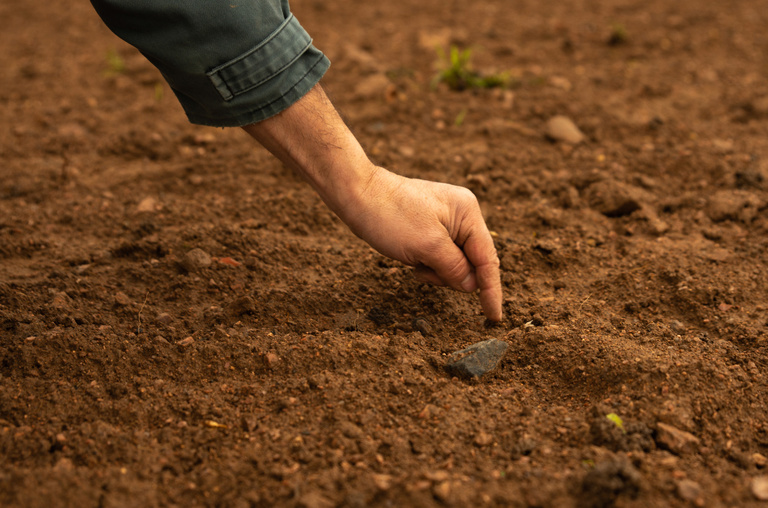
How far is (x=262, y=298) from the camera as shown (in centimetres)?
215

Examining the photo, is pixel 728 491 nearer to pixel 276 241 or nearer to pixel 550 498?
pixel 550 498

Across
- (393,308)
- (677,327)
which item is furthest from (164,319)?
(677,327)

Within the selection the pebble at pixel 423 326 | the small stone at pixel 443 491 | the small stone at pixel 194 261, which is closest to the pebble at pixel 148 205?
the small stone at pixel 194 261

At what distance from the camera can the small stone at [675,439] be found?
163 centimetres

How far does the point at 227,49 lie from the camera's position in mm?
1626

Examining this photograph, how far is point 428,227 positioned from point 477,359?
0.42 meters

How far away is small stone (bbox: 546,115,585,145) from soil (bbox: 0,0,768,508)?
0.04 meters

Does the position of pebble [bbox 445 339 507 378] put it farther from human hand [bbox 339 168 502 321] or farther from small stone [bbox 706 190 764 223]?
small stone [bbox 706 190 764 223]

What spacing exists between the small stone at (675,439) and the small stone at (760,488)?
0.15 metres

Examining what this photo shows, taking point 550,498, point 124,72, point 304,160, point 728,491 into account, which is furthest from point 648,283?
point 124,72

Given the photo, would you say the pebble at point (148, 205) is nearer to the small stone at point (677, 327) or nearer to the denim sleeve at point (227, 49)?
the denim sleeve at point (227, 49)

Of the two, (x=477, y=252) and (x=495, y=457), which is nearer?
(x=495, y=457)

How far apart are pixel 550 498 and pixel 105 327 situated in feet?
4.61

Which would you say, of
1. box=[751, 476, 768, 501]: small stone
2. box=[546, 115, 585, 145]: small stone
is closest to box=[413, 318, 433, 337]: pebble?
box=[751, 476, 768, 501]: small stone
